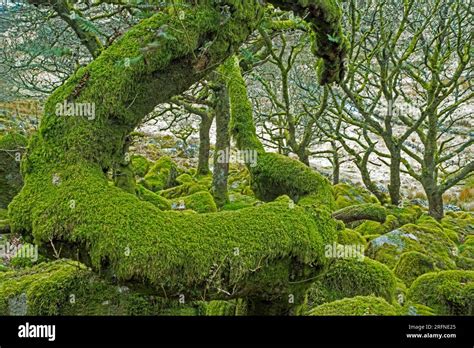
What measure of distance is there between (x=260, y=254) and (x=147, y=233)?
89 cm

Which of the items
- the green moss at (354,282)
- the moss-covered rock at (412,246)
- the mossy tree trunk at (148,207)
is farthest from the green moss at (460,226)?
the mossy tree trunk at (148,207)

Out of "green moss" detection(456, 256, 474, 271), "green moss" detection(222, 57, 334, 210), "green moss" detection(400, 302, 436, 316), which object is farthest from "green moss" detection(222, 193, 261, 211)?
"green moss" detection(400, 302, 436, 316)

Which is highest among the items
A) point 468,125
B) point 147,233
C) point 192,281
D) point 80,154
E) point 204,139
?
point 468,125

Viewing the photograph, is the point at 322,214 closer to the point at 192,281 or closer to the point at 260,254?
the point at 260,254

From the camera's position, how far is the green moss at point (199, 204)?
989cm

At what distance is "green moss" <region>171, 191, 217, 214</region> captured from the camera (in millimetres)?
9892

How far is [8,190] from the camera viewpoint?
11258mm

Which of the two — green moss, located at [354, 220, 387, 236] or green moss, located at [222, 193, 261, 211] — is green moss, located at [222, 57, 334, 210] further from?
green moss, located at [354, 220, 387, 236]

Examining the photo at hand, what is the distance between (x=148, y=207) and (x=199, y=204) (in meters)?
6.69

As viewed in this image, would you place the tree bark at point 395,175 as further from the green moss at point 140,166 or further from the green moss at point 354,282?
the green moss at point 140,166

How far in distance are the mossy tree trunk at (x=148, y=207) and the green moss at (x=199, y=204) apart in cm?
599

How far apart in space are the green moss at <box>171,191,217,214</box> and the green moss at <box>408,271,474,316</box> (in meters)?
4.69
